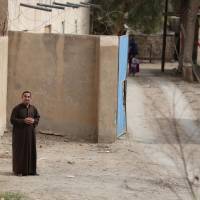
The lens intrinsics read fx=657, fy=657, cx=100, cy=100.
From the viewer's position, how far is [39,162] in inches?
446

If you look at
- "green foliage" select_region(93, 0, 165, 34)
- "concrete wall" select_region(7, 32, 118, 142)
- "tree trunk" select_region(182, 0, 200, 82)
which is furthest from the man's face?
"green foliage" select_region(93, 0, 165, 34)

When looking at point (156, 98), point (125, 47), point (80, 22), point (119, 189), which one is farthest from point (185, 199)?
point (80, 22)

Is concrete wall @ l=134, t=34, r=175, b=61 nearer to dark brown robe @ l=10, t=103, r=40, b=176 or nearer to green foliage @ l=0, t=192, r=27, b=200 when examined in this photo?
dark brown robe @ l=10, t=103, r=40, b=176

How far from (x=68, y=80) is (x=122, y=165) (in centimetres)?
280

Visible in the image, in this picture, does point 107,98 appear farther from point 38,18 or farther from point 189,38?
point 189,38

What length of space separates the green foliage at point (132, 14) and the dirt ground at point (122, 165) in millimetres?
9843

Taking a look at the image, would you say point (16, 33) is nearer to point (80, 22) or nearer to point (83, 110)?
point (83, 110)

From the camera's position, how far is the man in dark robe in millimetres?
9953

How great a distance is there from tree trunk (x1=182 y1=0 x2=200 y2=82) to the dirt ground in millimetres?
6275

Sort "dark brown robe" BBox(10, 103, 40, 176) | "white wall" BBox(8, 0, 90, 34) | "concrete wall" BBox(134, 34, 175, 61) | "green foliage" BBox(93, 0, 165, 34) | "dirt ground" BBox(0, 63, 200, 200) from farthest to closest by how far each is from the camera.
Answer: "concrete wall" BBox(134, 34, 175, 61) → "green foliage" BBox(93, 0, 165, 34) → "white wall" BBox(8, 0, 90, 34) → "dark brown robe" BBox(10, 103, 40, 176) → "dirt ground" BBox(0, 63, 200, 200)

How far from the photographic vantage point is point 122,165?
11.4 metres

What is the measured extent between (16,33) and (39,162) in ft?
11.1

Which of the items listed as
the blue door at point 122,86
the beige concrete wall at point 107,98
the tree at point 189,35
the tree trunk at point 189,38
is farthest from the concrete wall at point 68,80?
the tree trunk at point 189,38

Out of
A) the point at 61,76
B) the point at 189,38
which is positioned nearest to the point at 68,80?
the point at 61,76
